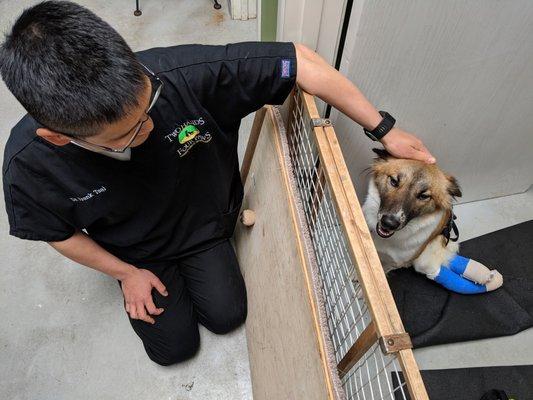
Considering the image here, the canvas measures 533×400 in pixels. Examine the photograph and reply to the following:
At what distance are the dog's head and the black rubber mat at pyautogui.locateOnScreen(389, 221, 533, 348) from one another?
490 mm

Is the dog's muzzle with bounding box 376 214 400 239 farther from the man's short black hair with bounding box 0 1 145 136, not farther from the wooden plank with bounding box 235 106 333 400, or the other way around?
the man's short black hair with bounding box 0 1 145 136

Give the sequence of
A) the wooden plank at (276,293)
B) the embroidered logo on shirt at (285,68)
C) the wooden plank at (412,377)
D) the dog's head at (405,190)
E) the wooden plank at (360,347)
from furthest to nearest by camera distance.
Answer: the dog's head at (405,190) → the embroidered logo on shirt at (285,68) → the wooden plank at (276,293) → the wooden plank at (360,347) → the wooden plank at (412,377)

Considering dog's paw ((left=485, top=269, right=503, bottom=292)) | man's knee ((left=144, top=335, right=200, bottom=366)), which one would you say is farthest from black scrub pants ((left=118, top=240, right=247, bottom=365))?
dog's paw ((left=485, top=269, right=503, bottom=292))

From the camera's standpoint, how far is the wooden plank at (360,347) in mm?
675

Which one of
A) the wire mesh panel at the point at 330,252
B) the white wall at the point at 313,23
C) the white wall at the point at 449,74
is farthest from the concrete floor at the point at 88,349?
the white wall at the point at 313,23

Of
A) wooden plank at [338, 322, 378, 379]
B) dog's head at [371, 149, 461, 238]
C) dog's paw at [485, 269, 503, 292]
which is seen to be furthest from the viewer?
dog's paw at [485, 269, 503, 292]

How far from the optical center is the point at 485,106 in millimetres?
1338

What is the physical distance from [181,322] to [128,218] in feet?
1.46

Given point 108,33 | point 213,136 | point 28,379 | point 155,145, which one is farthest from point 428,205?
point 28,379

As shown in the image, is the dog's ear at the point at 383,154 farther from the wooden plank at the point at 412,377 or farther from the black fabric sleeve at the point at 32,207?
the black fabric sleeve at the point at 32,207

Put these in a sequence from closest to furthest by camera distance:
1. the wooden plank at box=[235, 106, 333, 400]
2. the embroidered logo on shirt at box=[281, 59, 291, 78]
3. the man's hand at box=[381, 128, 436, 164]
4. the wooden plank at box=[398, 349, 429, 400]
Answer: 1. the wooden plank at box=[398, 349, 429, 400]
2. the wooden plank at box=[235, 106, 333, 400]
3. the embroidered logo on shirt at box=[281, 59, 291, 78]
4. the man's hand at box=[381, 128, 436, 164]

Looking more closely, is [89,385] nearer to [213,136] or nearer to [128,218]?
[128,218]

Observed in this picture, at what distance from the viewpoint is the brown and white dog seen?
1.18m

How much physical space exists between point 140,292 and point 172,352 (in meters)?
0.24
